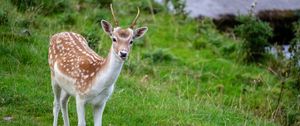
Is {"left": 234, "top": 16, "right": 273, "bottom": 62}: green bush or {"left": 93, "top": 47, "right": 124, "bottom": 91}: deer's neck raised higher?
{"left": 93, "top": 47, "right": 124, "bottom": 91}: deer's neck

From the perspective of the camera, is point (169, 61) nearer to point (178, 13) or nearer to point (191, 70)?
point (191, 70)

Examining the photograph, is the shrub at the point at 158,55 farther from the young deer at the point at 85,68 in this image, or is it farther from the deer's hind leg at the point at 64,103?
the deer's hind leg at the point at 64,103

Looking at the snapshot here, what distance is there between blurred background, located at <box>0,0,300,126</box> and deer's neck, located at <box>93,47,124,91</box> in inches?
59.5

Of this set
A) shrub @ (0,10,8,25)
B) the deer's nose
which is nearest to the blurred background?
shrub @ (0,10,8,25)

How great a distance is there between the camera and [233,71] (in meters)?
13.8

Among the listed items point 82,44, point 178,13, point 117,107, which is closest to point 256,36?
point 178,13

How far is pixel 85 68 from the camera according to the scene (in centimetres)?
767

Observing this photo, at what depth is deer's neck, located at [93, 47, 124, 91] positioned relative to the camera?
23.5 ft

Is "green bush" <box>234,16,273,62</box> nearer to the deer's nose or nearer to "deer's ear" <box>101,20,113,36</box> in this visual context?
"deer's ear" <box>101,20,113,36</box>

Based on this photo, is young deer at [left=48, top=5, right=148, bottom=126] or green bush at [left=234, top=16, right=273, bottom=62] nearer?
young deer at [left=48, top=5, right=148, bottom=126]

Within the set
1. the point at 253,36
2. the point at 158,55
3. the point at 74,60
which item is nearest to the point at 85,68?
the point at 74,60

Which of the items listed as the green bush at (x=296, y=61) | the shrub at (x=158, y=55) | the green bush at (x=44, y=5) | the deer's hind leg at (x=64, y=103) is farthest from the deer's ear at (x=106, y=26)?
the shrub at (x=158, y=55)

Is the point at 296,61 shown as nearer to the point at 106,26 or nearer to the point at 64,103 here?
the point at 64,103

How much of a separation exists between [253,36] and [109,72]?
734cm
